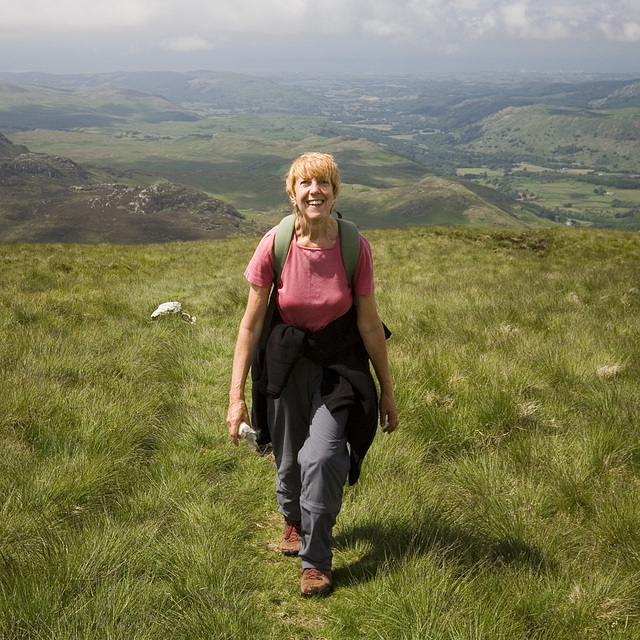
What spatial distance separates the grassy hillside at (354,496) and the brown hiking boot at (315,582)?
7 cm

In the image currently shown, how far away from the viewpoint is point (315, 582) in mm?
3258

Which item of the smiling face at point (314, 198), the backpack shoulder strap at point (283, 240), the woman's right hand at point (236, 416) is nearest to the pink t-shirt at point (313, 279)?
the backpack shoulder strap at point (283, 240)

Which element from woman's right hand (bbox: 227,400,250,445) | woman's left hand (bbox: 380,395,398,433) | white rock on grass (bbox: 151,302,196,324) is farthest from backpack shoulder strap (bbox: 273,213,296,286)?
white rock on grass (bbox: 151,302,196,324)

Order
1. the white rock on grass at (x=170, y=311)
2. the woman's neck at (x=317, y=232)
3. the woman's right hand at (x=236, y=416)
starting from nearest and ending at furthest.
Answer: the woman's neck at (x=317, y=232) < the woman's right hand at (x=236, y=416) < the white rock on grass at (x=170, y=311)

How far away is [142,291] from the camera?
42.3 feet

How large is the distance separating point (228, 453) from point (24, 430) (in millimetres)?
1773

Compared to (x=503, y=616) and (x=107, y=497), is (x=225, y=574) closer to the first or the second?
(x=107, y=497)

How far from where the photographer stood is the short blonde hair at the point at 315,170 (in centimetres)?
321

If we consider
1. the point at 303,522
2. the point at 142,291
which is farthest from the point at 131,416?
the point at 142,291

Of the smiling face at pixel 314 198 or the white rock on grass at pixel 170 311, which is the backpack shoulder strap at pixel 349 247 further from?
the white rock on grass at pixel 170 311

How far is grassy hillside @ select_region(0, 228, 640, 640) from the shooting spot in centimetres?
277

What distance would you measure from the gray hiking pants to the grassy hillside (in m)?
0.37

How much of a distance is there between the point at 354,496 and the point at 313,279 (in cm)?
192

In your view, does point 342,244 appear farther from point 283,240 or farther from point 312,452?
point 312,452
